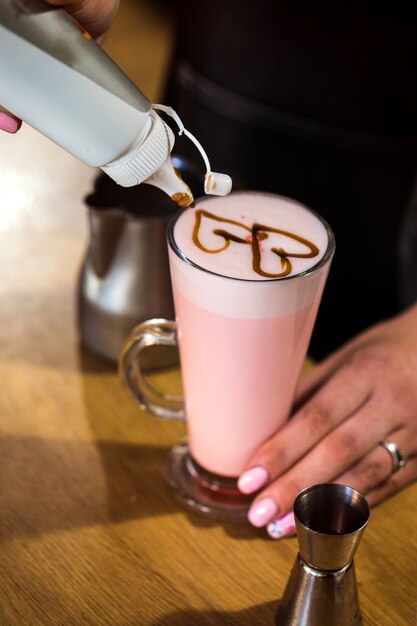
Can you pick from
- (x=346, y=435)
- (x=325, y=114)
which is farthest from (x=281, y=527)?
(x=325, y=114)

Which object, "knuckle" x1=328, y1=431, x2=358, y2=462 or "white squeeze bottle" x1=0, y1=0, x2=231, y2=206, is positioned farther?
"knuckle" x1=328, y1=431, x2=358, y2=462

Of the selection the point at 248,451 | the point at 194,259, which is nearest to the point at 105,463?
the point at 248,451

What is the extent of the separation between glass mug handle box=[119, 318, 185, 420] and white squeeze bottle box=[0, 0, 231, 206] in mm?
222

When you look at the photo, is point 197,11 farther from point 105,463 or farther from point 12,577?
point 12,577

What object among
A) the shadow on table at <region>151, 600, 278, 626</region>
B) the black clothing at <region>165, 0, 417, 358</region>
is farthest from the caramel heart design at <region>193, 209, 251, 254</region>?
the black clothing at <region>165, 0, 417, 358</region>

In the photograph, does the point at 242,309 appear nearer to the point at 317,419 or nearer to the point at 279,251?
the point at 279,251

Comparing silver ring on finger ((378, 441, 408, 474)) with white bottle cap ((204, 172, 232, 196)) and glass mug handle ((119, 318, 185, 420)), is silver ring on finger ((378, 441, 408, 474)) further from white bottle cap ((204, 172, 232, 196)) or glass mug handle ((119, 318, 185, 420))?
white bottle cap ((204, 172, 232, 196))

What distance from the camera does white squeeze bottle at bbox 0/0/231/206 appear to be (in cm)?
71

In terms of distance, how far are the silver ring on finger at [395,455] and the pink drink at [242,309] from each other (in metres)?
0.12

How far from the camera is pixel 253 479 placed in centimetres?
94

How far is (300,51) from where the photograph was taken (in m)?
1.55

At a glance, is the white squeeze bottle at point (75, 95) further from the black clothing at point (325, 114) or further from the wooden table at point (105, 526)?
the black clothing at point (325, 114)

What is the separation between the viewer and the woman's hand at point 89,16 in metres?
0.78

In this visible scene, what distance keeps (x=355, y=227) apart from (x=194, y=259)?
0.95 meters
